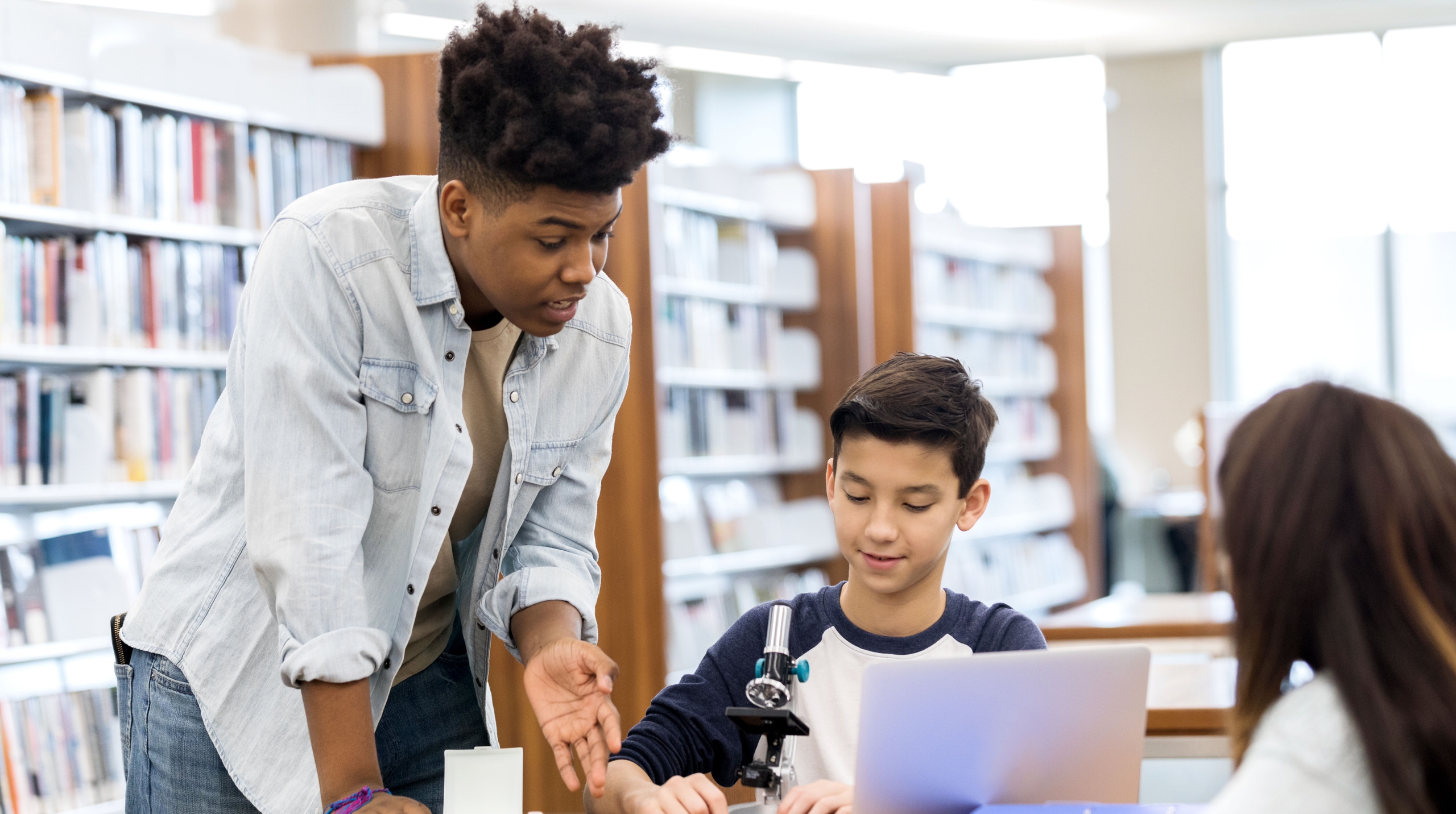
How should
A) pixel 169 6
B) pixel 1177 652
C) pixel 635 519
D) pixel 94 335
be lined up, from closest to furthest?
pixel 1177 652
pixel 94 335
pixel 635 519
pixel 169 6

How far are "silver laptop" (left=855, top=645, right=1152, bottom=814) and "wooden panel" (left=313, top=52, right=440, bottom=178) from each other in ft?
9.17

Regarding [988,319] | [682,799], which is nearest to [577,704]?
[682,799]

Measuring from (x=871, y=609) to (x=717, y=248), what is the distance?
11.2 ft

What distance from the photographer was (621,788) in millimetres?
1276

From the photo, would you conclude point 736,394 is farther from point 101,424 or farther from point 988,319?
point 101,424

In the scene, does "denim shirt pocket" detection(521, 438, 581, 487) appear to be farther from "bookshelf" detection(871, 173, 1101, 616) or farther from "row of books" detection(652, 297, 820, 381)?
"bookshelf" detection(871, 173, 1101, 616)

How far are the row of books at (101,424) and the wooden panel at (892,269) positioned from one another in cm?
270

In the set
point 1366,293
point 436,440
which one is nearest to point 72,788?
point 436,440

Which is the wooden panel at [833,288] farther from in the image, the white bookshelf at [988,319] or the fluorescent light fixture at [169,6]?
the fluorescent light fixture at [169,6]

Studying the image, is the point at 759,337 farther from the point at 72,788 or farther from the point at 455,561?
the point at 455,561

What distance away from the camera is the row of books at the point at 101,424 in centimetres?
280

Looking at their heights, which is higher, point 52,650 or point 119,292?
point 119,292

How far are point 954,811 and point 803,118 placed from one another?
7.75 metres

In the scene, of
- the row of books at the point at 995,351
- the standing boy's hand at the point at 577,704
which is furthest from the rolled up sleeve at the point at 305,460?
the row of books at the point at 995,351
